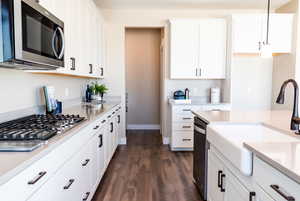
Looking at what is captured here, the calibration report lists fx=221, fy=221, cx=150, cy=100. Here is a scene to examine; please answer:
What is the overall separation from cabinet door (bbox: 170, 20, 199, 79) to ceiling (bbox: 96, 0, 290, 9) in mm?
327

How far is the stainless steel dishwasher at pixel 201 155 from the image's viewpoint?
219cm

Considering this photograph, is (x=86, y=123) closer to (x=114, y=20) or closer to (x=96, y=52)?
(x=96, y=52)

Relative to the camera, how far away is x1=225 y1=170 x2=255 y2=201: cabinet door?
4.01 feet

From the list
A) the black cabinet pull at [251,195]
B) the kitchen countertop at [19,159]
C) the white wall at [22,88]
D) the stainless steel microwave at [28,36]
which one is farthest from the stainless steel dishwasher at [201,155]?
the white wall at [22,88]

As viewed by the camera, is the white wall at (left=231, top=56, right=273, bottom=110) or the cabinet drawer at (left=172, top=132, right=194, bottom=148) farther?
the white wall at (left=231, top=56, right=273, bottom=110)

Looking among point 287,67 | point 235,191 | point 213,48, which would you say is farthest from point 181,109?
point 235,191

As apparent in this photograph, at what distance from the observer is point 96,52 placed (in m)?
3.62

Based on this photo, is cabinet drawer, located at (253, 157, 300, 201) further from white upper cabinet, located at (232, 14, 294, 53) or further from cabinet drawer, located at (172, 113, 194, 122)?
white upper cabinet, located at (232, 14, 294, 53)

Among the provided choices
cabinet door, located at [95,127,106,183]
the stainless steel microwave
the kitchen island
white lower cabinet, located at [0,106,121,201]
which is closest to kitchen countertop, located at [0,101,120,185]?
white lower cabinet, located at [0,106,121,201]

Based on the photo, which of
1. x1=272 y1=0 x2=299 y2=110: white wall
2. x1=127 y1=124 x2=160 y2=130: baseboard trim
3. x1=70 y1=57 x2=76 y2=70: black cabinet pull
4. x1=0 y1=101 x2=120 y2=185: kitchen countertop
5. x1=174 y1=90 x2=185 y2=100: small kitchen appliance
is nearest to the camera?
x1=0 y1=101 x2=120 y2=185: kitchen countertop

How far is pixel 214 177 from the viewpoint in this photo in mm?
1857

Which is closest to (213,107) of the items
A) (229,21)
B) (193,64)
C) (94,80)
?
(193,64)

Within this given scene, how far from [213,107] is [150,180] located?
72.7 inches

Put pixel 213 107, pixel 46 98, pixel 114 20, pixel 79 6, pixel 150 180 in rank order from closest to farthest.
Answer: pixel 46 98, pixel 79 6, pixel 150 180, pixel 213 107, pixel 114 20
